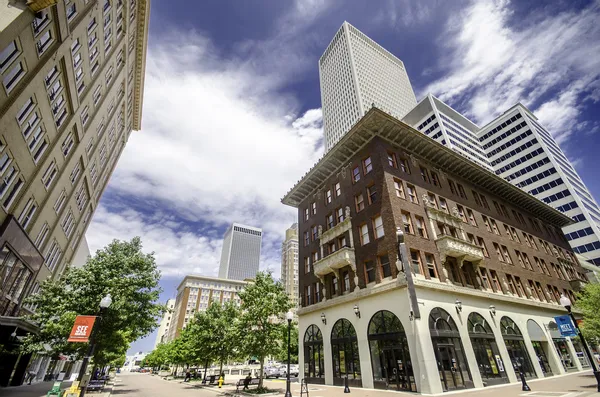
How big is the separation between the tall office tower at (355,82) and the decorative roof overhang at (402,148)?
2268 inches

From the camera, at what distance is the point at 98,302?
73.5ft

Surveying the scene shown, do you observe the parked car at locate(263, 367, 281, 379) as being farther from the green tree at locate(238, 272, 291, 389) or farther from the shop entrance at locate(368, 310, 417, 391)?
the shop entrance at locate(368, 310, 417, 391)

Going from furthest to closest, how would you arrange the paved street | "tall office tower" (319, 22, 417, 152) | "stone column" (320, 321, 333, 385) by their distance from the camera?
"tall office tower" (319, 22, 417, 152)
"stone column" (320, 321, 333, 385)
the paved street

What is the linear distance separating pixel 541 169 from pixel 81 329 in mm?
104489

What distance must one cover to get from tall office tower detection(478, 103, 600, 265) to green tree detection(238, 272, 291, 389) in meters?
81.0

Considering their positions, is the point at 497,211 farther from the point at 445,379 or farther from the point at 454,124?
the point at 454,124

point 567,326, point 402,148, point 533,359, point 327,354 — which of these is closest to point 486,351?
point 567,326

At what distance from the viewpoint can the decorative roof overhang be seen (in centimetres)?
2783

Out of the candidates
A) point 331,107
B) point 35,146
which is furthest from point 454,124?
point 35,146

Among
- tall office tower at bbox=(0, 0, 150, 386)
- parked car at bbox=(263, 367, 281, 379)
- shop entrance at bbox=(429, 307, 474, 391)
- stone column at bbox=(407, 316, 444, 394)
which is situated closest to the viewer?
stone column at bbox=(407, 316, 444, 394)

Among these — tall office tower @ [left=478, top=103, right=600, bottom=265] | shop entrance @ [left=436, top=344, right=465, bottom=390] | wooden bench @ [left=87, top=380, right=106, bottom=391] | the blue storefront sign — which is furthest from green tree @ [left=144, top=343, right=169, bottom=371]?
tall office tower @ [left=478, top=103, right=600, bottom=265]

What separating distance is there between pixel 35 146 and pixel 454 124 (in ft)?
338

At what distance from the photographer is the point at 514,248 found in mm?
33344

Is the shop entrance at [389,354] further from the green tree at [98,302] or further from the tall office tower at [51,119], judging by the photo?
the tall office tower at [51,119]
